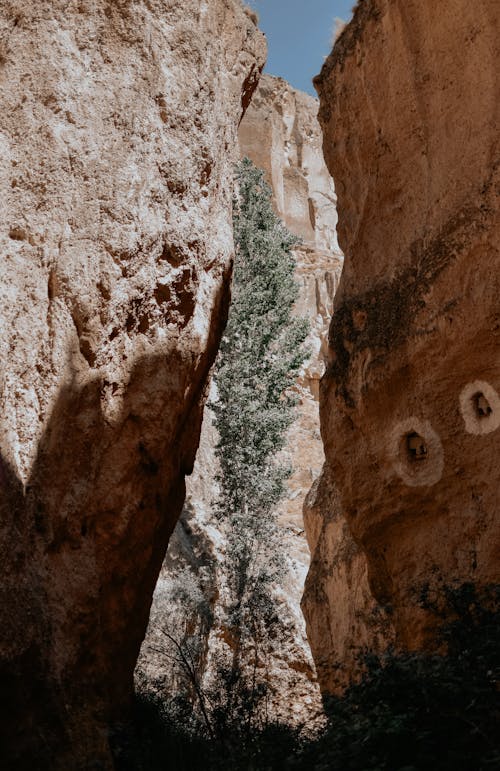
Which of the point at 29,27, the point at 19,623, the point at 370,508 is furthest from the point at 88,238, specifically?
the point at 370,508

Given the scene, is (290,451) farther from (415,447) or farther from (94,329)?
(94,329)

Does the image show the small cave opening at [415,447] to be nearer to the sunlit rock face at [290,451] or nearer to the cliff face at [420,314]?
the cliff face at [420,314]

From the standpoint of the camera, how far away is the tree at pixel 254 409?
1449 cm

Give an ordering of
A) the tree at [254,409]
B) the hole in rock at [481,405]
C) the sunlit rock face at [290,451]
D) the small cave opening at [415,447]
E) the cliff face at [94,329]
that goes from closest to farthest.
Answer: the cliff face at [94,329] < the hole in rock at [481,405] < the small cave opening at [415,447] < the tree at [254,409] < the sunlit rock face at [290,451]

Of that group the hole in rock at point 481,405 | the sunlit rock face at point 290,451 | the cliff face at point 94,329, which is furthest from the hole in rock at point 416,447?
the sunlit rock face at point 290,451

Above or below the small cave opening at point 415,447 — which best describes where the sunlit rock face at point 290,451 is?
above

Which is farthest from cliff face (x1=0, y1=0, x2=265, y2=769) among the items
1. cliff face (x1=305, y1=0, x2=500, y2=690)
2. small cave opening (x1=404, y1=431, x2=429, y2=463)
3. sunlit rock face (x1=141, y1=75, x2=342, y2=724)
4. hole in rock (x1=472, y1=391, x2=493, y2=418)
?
sunlit rock face (x1=141, y1=75, x2=342, y2=724)

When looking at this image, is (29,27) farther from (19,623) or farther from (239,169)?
(239,169)

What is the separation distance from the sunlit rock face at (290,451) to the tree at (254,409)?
0.69m

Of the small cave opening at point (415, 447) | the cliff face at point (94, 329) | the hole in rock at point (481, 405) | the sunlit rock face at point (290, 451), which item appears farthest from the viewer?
the sunlit rock face at point (290, 451)

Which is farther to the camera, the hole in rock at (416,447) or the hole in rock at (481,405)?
the hole in rock at (416,447)

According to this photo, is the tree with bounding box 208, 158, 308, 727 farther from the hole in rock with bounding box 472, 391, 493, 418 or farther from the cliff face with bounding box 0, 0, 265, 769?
the hole in rock with bounding box 472, 391, 493, 418

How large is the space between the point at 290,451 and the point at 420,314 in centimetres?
1614

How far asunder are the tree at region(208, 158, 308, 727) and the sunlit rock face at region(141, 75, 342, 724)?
0.69m
